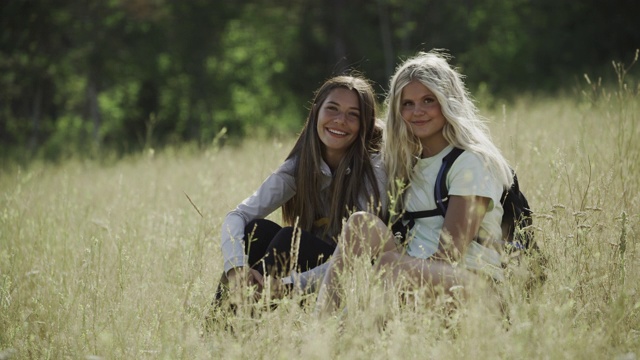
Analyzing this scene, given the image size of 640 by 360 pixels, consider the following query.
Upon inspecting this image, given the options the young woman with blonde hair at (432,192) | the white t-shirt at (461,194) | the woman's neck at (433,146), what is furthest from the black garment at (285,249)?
the woman's neck at (433,146)

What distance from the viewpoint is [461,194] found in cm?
325

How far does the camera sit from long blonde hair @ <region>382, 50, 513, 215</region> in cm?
352

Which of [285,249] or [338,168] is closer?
[285,249]

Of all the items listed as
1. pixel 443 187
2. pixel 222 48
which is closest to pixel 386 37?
pixel 222 48

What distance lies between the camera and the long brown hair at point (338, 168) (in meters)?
3.91

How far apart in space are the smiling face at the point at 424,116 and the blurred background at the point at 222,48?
481 inches

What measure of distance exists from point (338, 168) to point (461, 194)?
3.06 feet

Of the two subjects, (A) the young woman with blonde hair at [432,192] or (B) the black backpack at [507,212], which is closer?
(A) the young woman with blonde hair at [432,192]

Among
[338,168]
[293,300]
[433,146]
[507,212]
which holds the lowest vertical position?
[293,300]

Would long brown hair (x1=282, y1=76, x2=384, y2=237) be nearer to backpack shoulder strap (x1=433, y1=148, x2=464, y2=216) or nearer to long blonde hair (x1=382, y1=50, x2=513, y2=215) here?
long blonde hair (x1=382, y1=50, x2=513, y2=215)

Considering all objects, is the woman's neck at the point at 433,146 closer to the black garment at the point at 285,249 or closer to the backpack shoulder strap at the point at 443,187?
the backpack shoulder strap at the point at 443,187

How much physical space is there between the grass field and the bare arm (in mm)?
292

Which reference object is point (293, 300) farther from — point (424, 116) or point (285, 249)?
point (424, 116)

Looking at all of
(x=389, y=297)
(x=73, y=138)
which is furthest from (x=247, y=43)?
(x=389, y=297)
